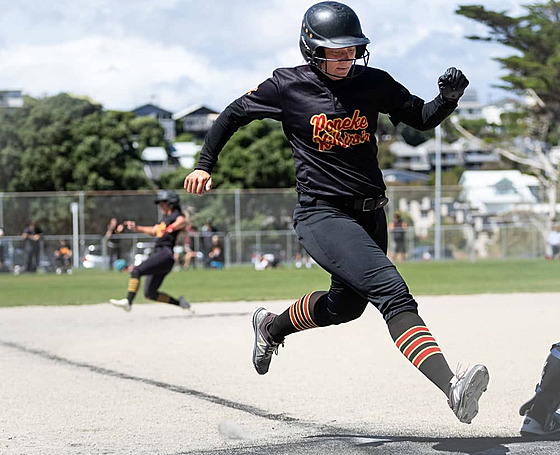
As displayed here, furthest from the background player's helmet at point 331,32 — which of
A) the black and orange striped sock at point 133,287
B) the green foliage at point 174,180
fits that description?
the green foliage at point 174,180

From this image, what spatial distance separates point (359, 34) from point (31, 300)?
1274cm

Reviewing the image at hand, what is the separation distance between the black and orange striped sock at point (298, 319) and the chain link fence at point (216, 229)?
25.4 meters

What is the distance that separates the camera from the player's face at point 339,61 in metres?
4.66

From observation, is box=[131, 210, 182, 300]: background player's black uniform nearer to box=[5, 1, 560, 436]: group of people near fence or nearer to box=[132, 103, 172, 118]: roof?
box=[5, 1, 560, 436]: group of people near fence

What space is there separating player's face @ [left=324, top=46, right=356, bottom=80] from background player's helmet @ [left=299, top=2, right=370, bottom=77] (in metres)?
0.03

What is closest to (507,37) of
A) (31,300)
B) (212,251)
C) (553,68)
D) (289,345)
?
(553,68)

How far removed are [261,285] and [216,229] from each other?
1270cm

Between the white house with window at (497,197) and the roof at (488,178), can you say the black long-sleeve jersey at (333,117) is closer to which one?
the white house with window at (497,197)

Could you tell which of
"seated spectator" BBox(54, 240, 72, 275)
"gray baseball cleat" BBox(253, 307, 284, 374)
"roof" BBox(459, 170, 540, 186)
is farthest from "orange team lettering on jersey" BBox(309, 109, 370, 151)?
"roof" BBox(459, 170, 540, 186)

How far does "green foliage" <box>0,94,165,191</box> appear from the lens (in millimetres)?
50344

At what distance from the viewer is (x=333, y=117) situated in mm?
4684

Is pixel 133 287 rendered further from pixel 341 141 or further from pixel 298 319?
pixel 341 141

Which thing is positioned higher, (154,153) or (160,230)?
(154,153)

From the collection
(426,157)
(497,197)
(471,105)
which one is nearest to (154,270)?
(497,197)
